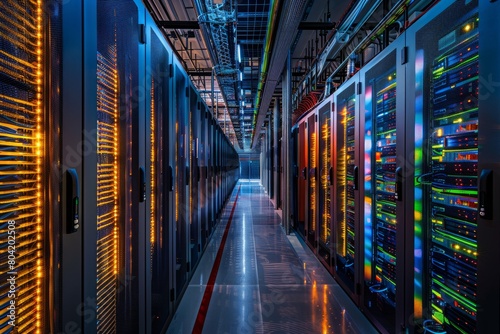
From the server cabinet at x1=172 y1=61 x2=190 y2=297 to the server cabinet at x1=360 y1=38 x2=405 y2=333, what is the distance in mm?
1773

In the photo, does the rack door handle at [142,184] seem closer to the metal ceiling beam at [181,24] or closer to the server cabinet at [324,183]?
the server cabinet at [324,183]

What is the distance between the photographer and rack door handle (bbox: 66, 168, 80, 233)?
37.8 inches

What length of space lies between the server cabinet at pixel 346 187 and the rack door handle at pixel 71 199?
2325mm

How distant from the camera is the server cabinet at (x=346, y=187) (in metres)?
2.70

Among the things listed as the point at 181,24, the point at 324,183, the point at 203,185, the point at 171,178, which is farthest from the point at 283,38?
the point at 171,178

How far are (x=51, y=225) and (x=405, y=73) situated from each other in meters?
2.09

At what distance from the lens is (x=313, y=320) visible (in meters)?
2.51

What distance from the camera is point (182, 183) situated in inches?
120

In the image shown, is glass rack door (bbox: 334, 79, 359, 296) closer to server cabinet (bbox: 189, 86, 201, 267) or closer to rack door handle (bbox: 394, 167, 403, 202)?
rack door handle (bbox: 394, 167, 403, 202)

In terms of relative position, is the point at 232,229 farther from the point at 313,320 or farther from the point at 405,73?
the point at 405,73

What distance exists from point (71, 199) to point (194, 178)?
2.86 m

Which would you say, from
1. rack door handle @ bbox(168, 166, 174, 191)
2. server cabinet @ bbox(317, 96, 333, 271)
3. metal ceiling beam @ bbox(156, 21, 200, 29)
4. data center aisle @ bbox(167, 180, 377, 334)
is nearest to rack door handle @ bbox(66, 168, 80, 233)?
rack door handle @ bbox(168, 166, 174, 191)

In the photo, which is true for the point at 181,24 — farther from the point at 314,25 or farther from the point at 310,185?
the point at 310,185

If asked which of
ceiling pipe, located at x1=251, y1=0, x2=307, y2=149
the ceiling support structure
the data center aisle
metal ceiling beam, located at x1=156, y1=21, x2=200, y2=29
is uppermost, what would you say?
metal ceiling beam, located at x1=156, y1=21, x2=200, y2=29
